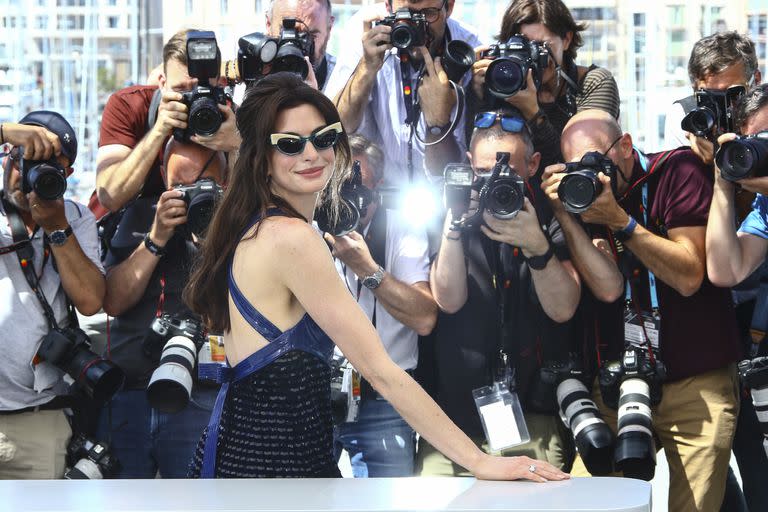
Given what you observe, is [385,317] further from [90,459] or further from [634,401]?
[90,459]

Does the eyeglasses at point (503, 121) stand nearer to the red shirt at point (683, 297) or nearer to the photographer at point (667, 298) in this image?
the photographer at point (667, 298)

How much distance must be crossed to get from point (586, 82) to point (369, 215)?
906mm

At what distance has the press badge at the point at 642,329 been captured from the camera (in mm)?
3699

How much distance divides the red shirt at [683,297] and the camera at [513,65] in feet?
1.51

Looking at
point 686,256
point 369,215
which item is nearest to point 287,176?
point 369,215

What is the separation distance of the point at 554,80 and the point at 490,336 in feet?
3.12

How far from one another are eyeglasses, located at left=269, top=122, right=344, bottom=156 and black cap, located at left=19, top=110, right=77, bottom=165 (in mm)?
1193

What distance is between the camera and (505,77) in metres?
3.85

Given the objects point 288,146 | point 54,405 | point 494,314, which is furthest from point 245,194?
point 54,405

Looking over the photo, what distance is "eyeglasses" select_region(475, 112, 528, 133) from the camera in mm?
3742

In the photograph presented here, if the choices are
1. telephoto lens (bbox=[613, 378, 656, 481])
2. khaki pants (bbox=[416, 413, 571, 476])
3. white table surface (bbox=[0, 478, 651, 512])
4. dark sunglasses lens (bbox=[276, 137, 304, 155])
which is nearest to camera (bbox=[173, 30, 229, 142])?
dark sunglasses lens (bbox=[276, 137, 304, 155])

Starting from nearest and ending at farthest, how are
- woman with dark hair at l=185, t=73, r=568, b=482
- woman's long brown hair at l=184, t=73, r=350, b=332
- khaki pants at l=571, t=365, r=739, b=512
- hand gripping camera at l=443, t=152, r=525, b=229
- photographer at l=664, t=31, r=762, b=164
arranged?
woman with dark hair at l=185, t=73, r=568, b=482, woman's long brown hair at l=184, t=73, r=350, b=332, hand gripping camera at l=443, t=152, r=525, b=229, khaki pants at l=571, t=365, r=739, b=512, photographer at l=664, t=31, r=762, b=164

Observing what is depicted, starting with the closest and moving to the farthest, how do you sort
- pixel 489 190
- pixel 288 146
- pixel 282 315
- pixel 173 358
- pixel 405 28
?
pixel 282 315 → pixel 288 146 → pixel 489 190 → pixel 173 358 → pixel 405 28

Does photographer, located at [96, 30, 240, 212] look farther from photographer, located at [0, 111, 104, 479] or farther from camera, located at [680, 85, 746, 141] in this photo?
camera, located at [680, 85, 746, 141]
